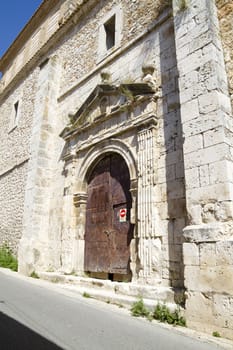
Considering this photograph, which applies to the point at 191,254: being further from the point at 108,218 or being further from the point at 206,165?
the point at 108,218

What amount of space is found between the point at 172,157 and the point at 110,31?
4.43m

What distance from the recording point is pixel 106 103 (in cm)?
553

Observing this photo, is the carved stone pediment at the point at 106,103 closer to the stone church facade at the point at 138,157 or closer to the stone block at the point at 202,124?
the stone church facade at the point at 138,157

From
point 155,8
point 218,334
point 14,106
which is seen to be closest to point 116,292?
point 218,334

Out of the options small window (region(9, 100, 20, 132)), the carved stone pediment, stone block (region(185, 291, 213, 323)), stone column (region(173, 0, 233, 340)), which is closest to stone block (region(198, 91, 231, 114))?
stone column (region(173, 0, 233, 340))

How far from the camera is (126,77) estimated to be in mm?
5414

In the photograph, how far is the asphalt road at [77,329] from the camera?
2.32 metres

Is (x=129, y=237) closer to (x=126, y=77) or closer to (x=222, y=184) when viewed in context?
(x=222, y=184)

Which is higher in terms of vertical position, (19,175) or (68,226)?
(19,175)

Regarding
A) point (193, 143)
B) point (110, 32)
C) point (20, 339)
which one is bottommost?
point (20, 339)

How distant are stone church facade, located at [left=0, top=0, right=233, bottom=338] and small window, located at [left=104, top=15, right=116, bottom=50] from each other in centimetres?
3

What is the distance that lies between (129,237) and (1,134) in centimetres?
922

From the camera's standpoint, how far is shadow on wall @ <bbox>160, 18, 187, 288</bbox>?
3.65 meters

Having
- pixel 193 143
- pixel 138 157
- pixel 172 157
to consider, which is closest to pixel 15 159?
pixel 138 157
